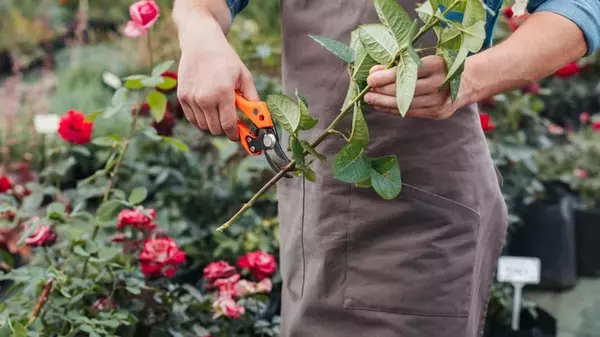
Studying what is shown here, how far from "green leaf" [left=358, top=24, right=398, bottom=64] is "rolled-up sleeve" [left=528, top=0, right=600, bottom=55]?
33cm

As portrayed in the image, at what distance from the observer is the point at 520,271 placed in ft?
7.79

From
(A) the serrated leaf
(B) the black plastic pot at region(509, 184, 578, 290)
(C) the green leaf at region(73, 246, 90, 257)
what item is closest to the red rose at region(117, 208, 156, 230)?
(C) the green leaf at region(73, 246, 90, 257)

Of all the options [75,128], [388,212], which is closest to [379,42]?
[388,212]

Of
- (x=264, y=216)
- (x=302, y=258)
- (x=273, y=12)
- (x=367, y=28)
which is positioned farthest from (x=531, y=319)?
(x=273, y=12)

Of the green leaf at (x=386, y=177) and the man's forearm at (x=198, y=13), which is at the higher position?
the man's forearm at (x=198, y=13)

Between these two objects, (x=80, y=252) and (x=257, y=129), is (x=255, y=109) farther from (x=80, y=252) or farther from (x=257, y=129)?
(x=80, y=252)

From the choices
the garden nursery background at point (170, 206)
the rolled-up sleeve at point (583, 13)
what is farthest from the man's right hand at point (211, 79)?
the garden nursery background at point (170, 206)

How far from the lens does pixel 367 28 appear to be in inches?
42.8

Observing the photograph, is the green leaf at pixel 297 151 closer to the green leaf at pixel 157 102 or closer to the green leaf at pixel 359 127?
the green leaf at pixel 359 127

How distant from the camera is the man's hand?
3.56 feet

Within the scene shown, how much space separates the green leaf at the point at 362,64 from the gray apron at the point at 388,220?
20 centimetres

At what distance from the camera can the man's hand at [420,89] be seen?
1.09 metres

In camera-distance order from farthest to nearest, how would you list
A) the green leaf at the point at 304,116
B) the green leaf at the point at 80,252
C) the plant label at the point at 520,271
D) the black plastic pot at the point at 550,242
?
the black plastic pot at the point at 550,242 → the plant label at the point at 520,271 → the green leaf at the point at 80,252 → the green leaf at the point at 304,116

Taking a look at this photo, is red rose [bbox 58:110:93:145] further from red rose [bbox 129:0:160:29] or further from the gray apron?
the gray apron
